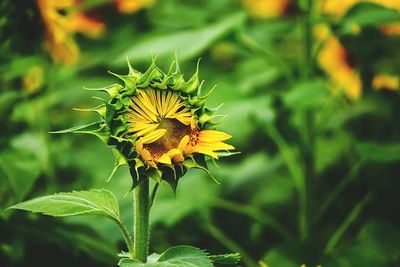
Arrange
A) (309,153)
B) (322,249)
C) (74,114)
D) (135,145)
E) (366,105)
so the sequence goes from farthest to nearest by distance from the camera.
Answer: (74,114) < (366,105) < (309,153) < (322,249) < (135,145)

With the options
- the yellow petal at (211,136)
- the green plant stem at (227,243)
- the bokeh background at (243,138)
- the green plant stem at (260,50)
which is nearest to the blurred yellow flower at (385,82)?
the bokeh background at (243,138)

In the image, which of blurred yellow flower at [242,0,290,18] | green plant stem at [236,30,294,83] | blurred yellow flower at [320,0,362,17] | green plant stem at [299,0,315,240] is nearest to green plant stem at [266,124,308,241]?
green plant stem at [299,0,315,240]

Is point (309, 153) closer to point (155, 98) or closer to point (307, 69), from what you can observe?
point (307, 69)

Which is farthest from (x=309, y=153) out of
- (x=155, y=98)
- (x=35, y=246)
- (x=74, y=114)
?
(x=74, y=114)

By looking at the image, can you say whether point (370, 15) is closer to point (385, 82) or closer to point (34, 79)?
point (385, 82)

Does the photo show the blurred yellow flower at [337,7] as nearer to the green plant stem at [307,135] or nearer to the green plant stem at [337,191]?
the green plant stem at [307,135]

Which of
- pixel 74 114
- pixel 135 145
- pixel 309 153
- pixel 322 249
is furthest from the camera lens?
pixel 74 114
